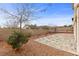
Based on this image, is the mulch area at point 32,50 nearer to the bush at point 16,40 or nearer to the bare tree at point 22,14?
the bush at point 16,40

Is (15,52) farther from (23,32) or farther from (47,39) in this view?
(47,39)

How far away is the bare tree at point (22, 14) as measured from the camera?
1.59m

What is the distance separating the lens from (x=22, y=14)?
5.25ft

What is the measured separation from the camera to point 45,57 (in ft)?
5.19

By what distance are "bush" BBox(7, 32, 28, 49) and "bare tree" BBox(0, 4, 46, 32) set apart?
0.10 m

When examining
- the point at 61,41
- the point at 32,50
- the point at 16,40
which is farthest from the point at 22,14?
the point at 61,41

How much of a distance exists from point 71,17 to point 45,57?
51 centimetres

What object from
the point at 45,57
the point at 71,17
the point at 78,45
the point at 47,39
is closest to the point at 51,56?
the point at 45,57

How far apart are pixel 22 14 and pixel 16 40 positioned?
290 millimetres

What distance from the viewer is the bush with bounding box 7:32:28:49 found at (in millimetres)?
1558

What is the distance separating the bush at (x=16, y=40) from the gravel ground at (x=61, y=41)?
0.17 m

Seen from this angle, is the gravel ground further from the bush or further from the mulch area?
the bush

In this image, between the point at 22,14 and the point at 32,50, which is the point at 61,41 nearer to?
the point at 32,50

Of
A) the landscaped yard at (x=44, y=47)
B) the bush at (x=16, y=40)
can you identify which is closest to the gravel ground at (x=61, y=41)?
the landscaped yard at (x=44, y=47)
